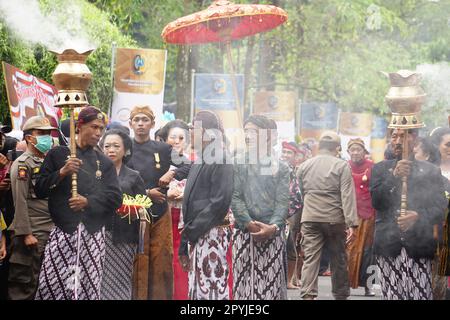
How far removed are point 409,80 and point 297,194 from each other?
277 centimetres

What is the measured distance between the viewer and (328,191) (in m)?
11.4

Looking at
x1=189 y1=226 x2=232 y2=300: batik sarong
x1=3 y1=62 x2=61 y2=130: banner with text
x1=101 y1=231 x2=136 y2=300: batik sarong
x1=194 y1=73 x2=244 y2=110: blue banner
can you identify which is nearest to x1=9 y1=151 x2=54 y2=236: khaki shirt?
x1=101 y1=231 x2=136 y2=300: batik sarong

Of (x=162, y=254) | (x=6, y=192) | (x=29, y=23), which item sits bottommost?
(x=162, y=254)

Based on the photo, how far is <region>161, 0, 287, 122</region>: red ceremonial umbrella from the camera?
1024 centimetres

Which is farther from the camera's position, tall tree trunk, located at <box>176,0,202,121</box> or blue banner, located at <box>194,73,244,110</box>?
tall tree trunk, located at <box>176,0,202,121</box>

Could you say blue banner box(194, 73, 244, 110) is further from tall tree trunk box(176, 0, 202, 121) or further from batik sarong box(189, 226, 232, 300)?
batik sarong box(189, 226, 232, 300)

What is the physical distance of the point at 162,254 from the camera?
10.4 meters

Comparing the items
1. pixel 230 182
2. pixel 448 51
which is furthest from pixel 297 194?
pixel 448 51

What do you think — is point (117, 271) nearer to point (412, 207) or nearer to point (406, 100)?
point (412, 207)

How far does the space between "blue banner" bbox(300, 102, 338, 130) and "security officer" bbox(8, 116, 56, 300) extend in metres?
12.4

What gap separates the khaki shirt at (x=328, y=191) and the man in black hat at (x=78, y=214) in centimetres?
337
